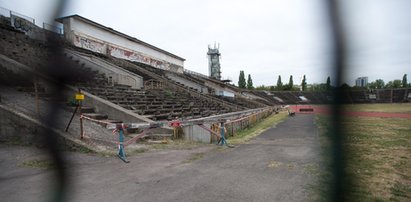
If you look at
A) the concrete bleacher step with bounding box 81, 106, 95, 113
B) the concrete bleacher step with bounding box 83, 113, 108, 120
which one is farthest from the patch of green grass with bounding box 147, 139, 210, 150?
the concrete bleacher step with bounding box 81, 106, 95, 113

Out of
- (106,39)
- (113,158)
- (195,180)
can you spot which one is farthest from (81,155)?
(106,39)

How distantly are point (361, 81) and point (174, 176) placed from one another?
11.0ft

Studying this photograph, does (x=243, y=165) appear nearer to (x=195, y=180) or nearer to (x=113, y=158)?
(x=195, y=180)

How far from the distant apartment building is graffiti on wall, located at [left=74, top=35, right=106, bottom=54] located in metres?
21.8

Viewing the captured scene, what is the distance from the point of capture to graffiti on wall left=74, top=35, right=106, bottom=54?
19.9m

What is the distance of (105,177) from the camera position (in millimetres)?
3947

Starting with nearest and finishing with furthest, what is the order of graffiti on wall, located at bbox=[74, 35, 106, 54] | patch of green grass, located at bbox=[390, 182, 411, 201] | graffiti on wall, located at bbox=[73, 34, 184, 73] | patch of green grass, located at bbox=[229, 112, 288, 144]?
patch of green grass, located at bbox=[390, 182, 411, 201], patch of green grass, located at bbox=[229, 112, 288, 144], graffiti on wall, located at bbox=[74, 35, 106, 54], graffiti on wall, located at bbox=[73, 34, 184, 73]

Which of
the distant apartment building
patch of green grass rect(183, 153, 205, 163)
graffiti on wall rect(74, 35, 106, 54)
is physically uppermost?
graffiti on wall rect(74, 35, 106, 54)

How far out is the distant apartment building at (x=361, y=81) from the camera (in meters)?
1.05

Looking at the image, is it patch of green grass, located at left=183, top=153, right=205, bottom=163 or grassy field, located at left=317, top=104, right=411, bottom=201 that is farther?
patch of green grass, located at left=183, top=153, right=205, bottom=163

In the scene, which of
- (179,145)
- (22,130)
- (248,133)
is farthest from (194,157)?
(248,133)

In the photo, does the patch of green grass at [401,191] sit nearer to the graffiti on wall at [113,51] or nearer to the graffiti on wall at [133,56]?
the graffiti on wall at [113,51]

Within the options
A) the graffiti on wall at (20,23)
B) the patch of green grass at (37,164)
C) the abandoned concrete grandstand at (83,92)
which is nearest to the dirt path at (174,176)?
the patch of green grass at (37,164)

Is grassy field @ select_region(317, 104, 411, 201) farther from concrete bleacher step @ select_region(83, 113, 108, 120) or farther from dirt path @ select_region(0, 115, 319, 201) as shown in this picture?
concrete bleacher step @ select_region(83, 113, 108, 120)
